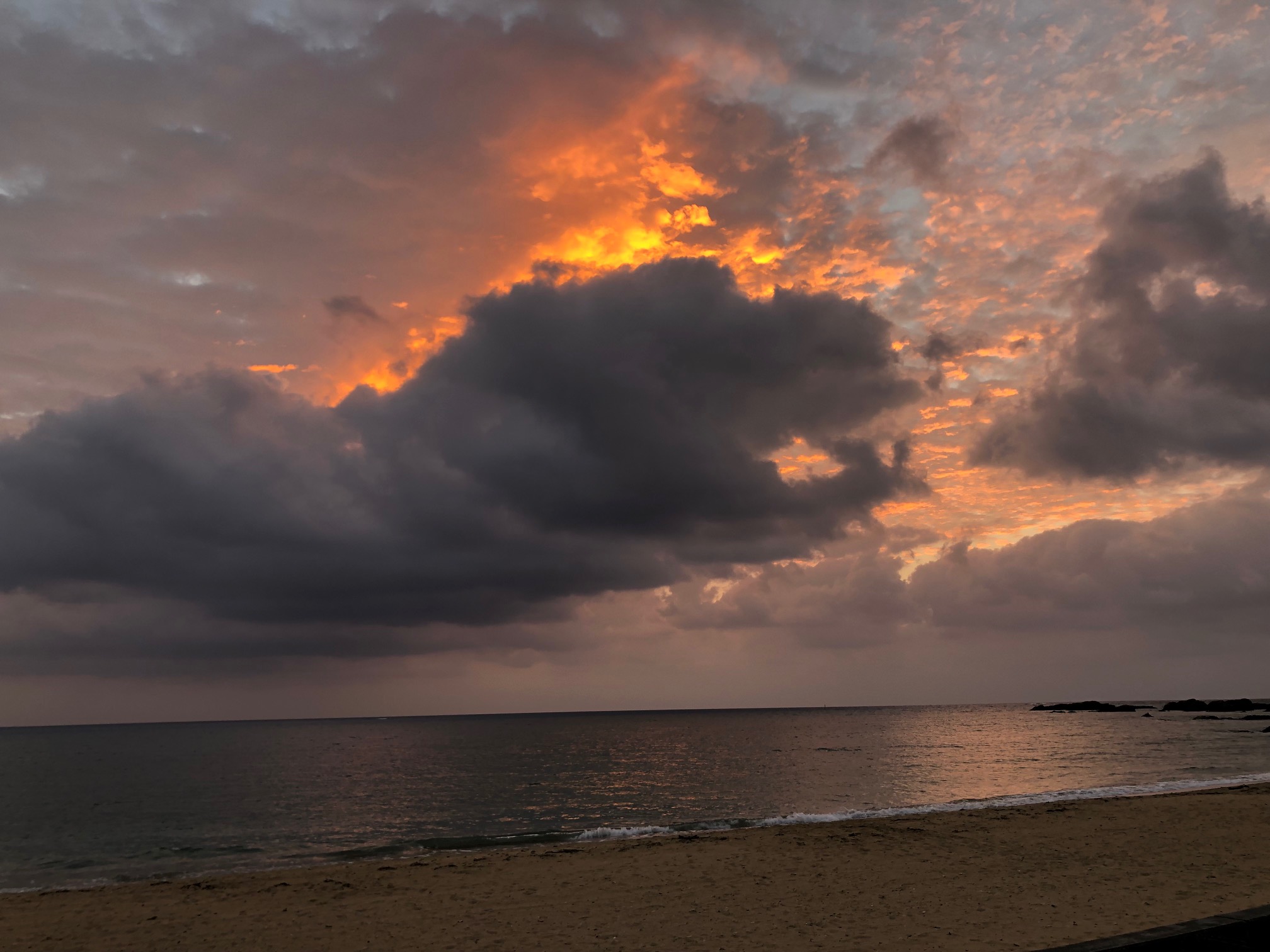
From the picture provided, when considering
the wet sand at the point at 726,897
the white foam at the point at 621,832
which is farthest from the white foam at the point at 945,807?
the wet sand at the point at 726,897

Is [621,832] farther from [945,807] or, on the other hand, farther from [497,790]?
[497,790]

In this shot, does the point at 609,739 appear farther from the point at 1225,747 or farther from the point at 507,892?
the point at 507,892

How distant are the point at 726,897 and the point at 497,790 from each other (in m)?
42.8

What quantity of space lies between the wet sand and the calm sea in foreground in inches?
341

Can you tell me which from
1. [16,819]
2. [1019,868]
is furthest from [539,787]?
[1019,868]

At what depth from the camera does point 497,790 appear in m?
55.1

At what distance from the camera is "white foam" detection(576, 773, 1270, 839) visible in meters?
29.2

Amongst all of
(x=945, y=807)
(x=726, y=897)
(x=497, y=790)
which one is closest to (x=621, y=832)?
(x=726, y=897)

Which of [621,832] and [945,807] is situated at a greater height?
[621,832]

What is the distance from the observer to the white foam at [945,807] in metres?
29.2

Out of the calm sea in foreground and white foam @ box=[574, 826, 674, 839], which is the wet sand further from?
the calm sea in foreground

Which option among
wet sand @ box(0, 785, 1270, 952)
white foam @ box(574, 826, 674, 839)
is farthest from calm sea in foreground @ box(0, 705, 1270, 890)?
wet sand @ box(0, 785, 1270, 952)

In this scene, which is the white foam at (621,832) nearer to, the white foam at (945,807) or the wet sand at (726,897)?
the white foam at (945,807)

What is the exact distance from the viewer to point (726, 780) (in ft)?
182
